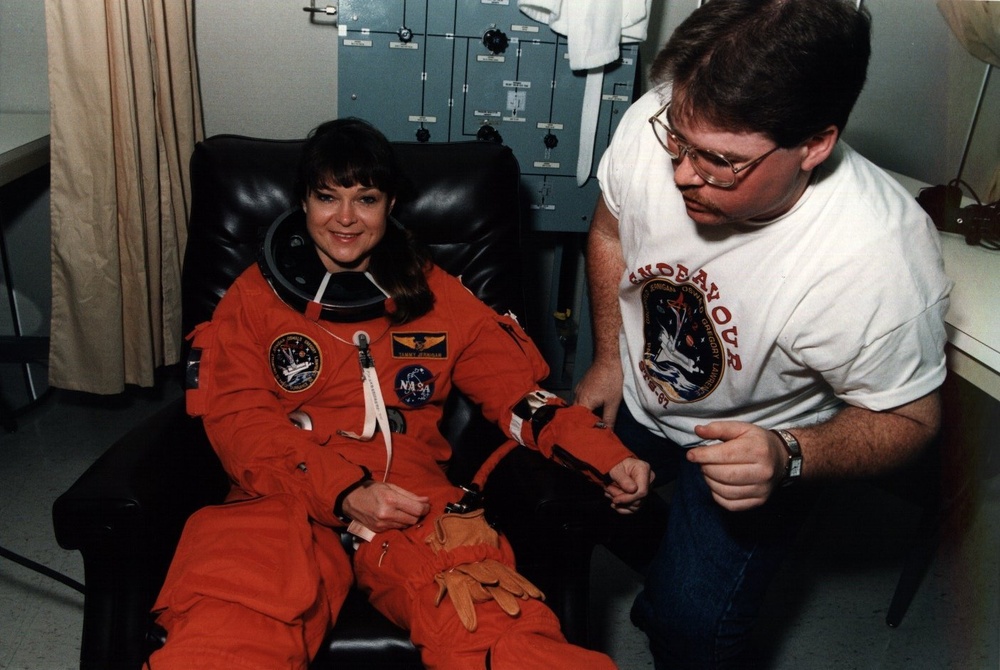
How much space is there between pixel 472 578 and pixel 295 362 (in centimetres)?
54

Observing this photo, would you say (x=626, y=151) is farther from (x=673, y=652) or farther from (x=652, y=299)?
(x=673, y=652)

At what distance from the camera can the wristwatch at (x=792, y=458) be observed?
1107mm

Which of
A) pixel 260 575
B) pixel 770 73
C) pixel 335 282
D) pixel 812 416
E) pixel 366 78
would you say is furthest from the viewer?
pixel 366 78

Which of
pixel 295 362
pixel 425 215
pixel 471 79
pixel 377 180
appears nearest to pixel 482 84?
pixel 471 79

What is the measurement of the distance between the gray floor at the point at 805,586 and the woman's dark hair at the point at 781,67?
1.17 meters

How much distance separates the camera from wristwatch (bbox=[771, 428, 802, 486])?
1.11 meters

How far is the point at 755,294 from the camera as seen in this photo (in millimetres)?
1211

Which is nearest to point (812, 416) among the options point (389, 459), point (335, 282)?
point (389, 459)

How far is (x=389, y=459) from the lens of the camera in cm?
143

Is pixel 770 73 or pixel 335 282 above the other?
pixel 770 73

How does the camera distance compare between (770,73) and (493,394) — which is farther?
(493,394)

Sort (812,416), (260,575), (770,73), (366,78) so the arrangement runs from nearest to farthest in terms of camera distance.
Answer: (770,73), (260,575), (812,416), (366,78)

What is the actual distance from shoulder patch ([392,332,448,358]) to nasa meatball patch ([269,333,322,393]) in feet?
0.47

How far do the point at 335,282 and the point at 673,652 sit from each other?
866 mm
